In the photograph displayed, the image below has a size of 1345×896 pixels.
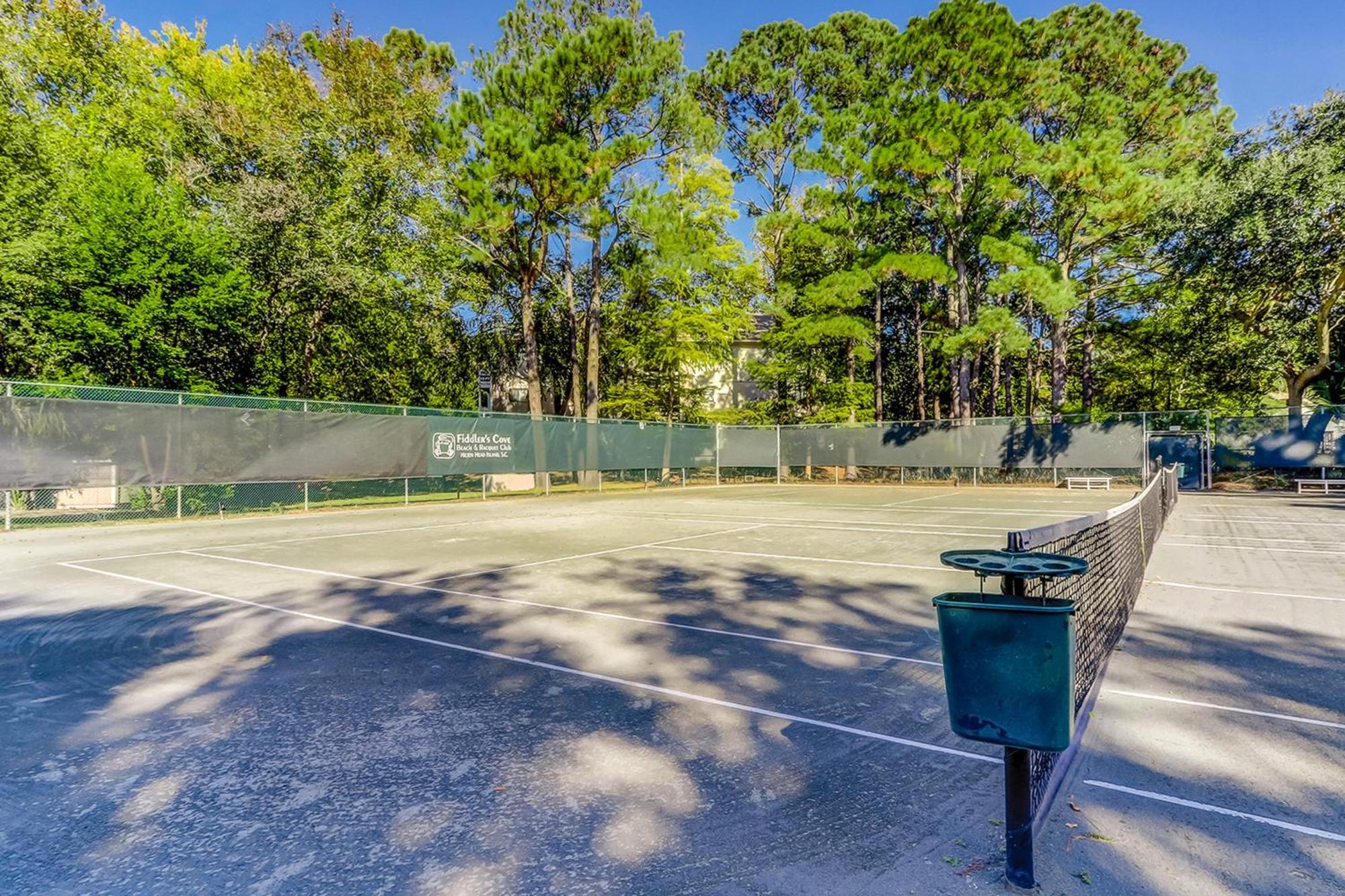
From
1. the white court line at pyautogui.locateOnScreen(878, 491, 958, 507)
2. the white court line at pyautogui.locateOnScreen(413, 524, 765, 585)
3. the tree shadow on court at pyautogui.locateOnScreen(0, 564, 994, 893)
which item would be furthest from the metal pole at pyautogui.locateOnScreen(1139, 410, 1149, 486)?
the tree shadow on court at pyautogui.locateOnScreen(0, 564, 994, 893)

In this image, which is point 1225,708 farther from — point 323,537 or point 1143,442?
point 1143,442

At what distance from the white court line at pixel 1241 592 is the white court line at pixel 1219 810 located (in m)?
4.97

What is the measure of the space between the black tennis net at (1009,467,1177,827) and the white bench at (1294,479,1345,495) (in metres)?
16.6

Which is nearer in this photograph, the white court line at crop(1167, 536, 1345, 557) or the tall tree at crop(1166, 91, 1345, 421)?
the white court line at crop(1167, 536, 1345, 557)

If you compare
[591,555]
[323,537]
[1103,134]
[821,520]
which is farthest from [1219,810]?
[1103,134]

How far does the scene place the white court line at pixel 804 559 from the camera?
7840mm

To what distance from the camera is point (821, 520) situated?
13703mm

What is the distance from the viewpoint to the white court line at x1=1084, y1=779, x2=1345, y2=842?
2.38 m

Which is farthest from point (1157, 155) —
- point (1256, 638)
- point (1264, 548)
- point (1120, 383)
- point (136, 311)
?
point (136, 311)

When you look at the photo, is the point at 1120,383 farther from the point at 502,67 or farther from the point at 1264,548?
the point at 502,67

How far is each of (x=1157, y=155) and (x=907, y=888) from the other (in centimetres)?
2662

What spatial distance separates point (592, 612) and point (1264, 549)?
9.21 meters

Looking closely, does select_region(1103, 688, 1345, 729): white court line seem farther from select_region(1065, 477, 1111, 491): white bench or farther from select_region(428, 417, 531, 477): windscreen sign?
select_region(1065, 477, 1111, 491): white bench

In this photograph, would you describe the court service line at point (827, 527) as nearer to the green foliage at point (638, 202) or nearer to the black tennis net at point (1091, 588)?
the black tennis net at point (1091, 588)
